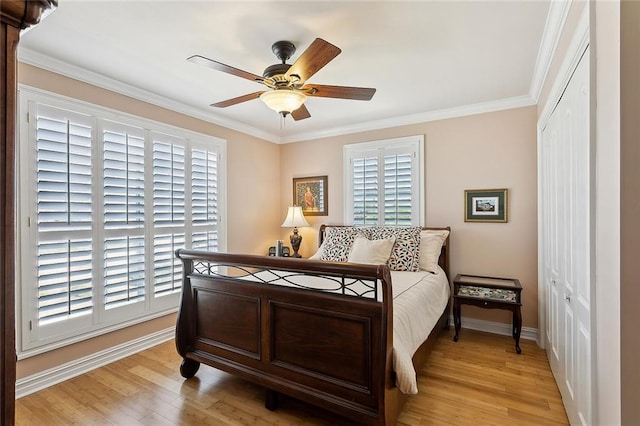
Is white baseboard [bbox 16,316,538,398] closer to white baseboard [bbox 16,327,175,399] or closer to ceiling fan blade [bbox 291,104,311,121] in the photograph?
white baseboard [bbox 16,327,175,399]

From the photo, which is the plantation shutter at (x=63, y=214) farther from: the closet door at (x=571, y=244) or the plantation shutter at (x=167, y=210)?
the closet door at (x=571, y=244)

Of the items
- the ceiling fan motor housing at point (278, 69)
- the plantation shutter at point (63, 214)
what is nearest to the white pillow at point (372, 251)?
the ceiling fan motor housing at point (278, 69)

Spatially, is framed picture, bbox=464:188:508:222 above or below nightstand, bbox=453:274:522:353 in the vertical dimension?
above

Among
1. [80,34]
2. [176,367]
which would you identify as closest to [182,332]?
[176,367]

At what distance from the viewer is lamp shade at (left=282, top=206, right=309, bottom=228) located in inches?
176

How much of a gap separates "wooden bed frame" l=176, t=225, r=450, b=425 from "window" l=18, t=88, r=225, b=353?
32.9 inches

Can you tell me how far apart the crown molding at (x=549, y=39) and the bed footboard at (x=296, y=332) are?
1.81 m

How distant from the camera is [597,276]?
4.44 feet

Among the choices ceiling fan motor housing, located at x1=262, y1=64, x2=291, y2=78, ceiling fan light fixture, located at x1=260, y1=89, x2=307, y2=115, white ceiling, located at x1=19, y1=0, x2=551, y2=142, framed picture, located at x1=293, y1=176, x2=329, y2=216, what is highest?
white ceiling, located at x1=19, y1=0, x2=551, y2=142

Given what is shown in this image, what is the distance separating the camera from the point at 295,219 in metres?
4.49

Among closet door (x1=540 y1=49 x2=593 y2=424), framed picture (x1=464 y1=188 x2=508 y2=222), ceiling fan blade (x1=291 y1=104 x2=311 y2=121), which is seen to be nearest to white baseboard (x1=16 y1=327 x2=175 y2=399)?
ceiling fan blade (x1=291 y1=104 x2=311 y2=121)

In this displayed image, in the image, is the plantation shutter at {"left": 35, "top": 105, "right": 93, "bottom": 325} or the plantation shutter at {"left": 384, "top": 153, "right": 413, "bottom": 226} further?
the plantation shutter at {"left": 384, "top": 153, "right": 413, "bottom": 226}

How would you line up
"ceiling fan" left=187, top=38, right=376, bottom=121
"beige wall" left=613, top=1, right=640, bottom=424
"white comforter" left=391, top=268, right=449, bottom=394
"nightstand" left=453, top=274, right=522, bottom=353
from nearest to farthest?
"beige wall" left=613, top=1, right=640, bottom=424 → "white comforter" left=391, top=268, right=449, bottom=394 → "ceiling fan" left=187, top=38, right=376, bottom=121 → "nightstand" left=453, top=274, right=522, bottom=353

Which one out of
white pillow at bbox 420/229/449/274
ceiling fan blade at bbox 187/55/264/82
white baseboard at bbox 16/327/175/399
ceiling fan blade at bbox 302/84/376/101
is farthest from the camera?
white pillow at bbox 420/229/449/274
